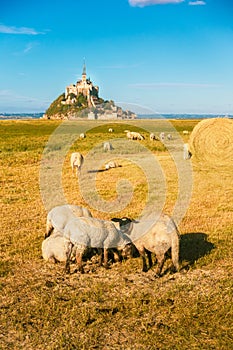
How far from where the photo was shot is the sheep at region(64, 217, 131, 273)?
8.38 metres

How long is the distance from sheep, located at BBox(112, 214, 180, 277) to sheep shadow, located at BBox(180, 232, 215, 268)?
988mm

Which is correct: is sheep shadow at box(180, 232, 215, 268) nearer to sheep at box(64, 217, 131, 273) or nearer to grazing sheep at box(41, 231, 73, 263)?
sheep at box(64, 217, 131, 273)

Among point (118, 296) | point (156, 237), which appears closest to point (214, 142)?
point (156, 237)

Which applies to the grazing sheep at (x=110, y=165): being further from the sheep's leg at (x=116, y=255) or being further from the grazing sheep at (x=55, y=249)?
the sheep's leg at (x=116, y=255)

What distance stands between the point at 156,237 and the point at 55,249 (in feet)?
8.12

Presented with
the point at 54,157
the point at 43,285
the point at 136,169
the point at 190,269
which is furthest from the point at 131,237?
the point at 54,157

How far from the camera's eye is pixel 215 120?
20172 mm

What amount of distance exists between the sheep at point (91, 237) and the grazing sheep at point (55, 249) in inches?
12.5

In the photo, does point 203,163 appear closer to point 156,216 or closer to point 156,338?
point 156,216

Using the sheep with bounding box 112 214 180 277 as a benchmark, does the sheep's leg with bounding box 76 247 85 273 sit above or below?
below

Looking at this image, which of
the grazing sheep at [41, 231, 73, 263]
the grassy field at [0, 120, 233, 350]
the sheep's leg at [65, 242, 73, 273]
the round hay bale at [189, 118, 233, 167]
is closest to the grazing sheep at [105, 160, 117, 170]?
the round hay bale at [189, 118, 233, 167]

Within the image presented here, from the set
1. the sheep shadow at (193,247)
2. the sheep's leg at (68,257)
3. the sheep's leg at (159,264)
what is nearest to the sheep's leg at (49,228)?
the sheep's leg at (68,257)

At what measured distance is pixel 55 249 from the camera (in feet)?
29.8

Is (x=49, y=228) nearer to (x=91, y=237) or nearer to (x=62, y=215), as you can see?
(x=62, y=215)
